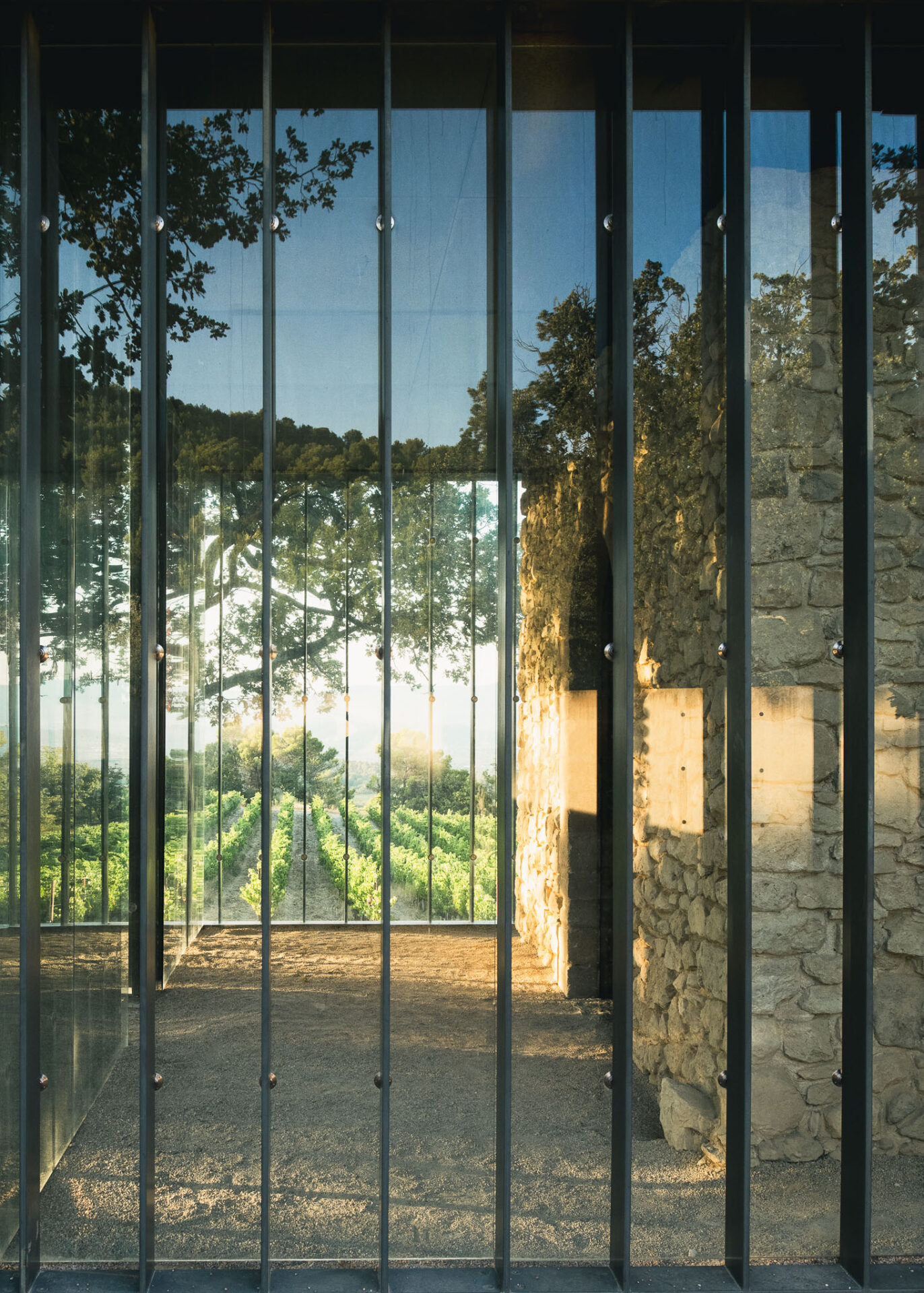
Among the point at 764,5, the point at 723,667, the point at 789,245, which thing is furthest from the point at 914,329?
the point at 723,667

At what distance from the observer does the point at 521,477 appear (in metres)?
2.64

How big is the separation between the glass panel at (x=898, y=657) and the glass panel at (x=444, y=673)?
155cm

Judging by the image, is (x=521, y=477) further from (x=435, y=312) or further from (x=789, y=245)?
(x=789, y=245)

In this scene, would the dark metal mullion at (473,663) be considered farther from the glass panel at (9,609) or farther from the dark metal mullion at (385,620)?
the glass panel at (9,609)

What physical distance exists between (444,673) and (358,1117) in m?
1.46

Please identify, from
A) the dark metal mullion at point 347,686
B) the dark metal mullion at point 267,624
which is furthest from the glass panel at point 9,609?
the dark metal mullion at point 347,686

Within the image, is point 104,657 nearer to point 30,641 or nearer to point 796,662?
point 30,641

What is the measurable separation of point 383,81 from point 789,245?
5.03 ft

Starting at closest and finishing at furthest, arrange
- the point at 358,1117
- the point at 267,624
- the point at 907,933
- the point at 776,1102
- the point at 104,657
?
1. the point at 267,624
2. the point at 358,1117
3. the point at 104,657
4. the point at 776,1102
5. the point at 907,933

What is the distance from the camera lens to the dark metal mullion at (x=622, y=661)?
2.48m

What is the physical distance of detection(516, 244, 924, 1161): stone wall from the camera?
2668mm

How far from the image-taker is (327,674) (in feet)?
8.57

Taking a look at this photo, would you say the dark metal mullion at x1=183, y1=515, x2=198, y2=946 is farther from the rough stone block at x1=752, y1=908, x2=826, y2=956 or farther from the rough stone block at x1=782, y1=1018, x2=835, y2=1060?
the rough stone block at x1=782, y1=1018, x2=835, y2=1060

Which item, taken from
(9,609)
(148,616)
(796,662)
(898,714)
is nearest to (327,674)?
(148,616)
